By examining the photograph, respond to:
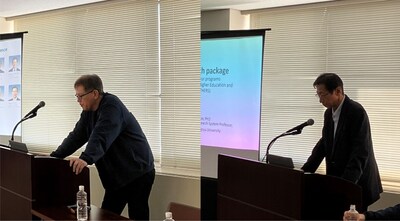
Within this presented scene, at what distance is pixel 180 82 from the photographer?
2.10 metres

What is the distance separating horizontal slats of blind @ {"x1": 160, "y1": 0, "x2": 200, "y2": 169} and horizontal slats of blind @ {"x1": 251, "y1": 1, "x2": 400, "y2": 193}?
42 centimetres

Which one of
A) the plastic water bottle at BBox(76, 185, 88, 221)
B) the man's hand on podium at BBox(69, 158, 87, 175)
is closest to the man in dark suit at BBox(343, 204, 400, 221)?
the plastic water bottle at BBox(76, 185, 88, 221)

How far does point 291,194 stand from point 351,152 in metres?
0.25

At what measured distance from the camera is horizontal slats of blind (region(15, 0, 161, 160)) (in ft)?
8.57

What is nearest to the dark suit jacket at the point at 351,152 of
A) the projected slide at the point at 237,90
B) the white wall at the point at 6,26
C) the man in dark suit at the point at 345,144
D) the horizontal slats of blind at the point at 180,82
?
the man in dark suit at the point at 345,144

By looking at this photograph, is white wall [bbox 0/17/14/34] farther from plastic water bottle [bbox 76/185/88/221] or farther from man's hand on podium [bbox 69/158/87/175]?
plastic water bottle [bbox 76/185/88/221]

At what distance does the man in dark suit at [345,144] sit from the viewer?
4.27ft

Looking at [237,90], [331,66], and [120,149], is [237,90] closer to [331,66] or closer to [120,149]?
[331,66]

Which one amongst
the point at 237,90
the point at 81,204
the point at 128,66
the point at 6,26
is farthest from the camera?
the point at 6,26

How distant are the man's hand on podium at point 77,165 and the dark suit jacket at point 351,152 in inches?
43.1

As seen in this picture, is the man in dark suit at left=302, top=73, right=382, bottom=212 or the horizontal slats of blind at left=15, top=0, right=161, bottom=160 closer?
the man in dark suit at left=302, top=73, right=382, bottom=212

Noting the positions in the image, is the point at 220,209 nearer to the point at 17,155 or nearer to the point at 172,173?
the point at 172,173

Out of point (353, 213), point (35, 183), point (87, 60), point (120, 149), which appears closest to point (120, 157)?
point (120, 149)

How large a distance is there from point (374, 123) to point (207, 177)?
24.0 inches
